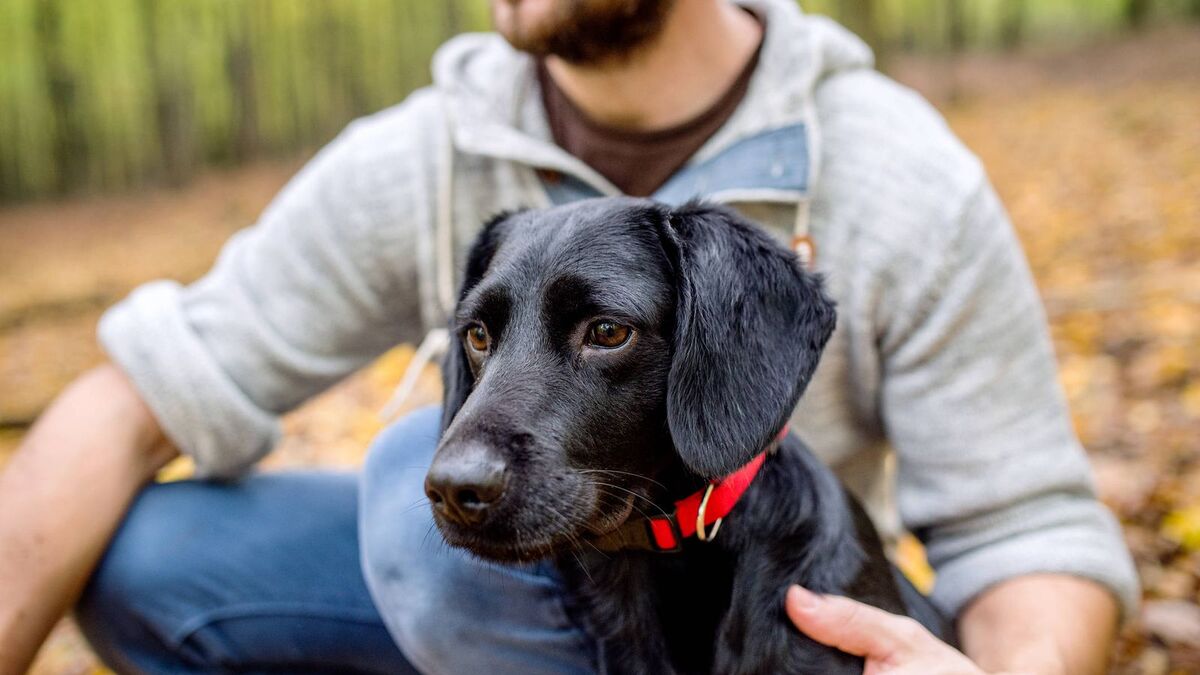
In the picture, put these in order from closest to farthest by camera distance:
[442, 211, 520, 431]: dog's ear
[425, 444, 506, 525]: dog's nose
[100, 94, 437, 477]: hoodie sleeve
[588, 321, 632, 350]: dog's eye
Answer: [425, 444, 506, 525]: dog's nose
[588, 321, 632, 350]: dog's eye
[442, 211, 520, 431]: dog's ear
[100, 94, 437, 477]: hoodie sleeve

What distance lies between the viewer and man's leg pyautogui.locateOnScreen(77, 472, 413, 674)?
242 cm

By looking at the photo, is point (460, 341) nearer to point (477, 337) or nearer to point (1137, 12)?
point (477, 337)

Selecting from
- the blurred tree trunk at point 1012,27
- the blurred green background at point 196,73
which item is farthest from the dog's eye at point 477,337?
the blurred tree trunk at point 1012,27

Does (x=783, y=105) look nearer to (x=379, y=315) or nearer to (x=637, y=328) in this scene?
(x=637, y=328)

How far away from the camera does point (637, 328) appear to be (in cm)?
175

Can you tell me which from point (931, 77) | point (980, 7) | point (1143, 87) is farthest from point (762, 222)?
point (980, 7)

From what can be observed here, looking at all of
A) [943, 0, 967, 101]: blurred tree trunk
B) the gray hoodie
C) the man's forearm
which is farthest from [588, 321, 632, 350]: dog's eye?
[943, 0, 967, 101]: blurred tree trunk

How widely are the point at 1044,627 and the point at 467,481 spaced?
136 centimetres

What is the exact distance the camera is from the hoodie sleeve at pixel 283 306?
2.37 m

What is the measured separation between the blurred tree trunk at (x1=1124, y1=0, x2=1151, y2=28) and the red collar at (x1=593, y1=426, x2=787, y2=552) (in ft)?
81.8

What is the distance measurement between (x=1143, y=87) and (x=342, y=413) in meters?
15.1

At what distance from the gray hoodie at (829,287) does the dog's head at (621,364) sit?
0.56 m

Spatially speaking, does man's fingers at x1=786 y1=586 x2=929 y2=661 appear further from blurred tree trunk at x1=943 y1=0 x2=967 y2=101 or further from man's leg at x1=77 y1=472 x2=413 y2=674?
blurred tree trunk at x1=943 y1=0 x2=967 y2=101

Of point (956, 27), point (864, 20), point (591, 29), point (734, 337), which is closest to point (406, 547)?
point (734, 337)
